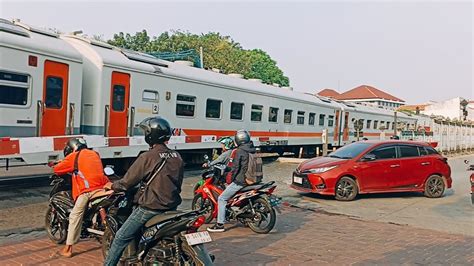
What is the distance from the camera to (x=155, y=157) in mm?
4262

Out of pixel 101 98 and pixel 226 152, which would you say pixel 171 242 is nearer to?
pixel 226 152

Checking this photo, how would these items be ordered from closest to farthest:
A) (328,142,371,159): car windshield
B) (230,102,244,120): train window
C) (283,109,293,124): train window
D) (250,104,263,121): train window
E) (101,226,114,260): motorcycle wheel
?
(101,226,114,260): motorcycle wheel, (328,142,371,159): car windshield, (230,102,244,120): train window, (250,104,263,121): train window, (283,109,293,124): train window

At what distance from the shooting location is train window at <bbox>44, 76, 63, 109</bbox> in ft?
33.2

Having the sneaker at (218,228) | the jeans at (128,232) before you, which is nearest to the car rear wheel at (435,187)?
the sneaker at (218,228)

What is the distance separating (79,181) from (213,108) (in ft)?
33.5

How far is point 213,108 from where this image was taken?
15.8 meters

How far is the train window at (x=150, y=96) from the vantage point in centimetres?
1266

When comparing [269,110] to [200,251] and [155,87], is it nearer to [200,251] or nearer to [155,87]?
[155,87]

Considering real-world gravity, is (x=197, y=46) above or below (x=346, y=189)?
above

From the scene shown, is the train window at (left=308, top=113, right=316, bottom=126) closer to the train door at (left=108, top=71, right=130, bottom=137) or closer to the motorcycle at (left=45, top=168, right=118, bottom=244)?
the train door at (left=108, top=71, right=130, bottom=137)

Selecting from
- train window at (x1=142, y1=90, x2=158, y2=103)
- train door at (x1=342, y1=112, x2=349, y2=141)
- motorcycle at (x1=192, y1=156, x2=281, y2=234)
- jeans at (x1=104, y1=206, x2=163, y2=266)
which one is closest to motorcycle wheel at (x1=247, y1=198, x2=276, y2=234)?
motorcycle at (x1=192, y1=156, x2=281, y2=234)

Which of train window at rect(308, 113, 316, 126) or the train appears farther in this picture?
train window at rect(308, 113, 316, 126)

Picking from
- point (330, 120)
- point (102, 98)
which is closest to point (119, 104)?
point (102, 98)

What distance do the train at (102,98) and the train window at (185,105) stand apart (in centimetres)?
3
